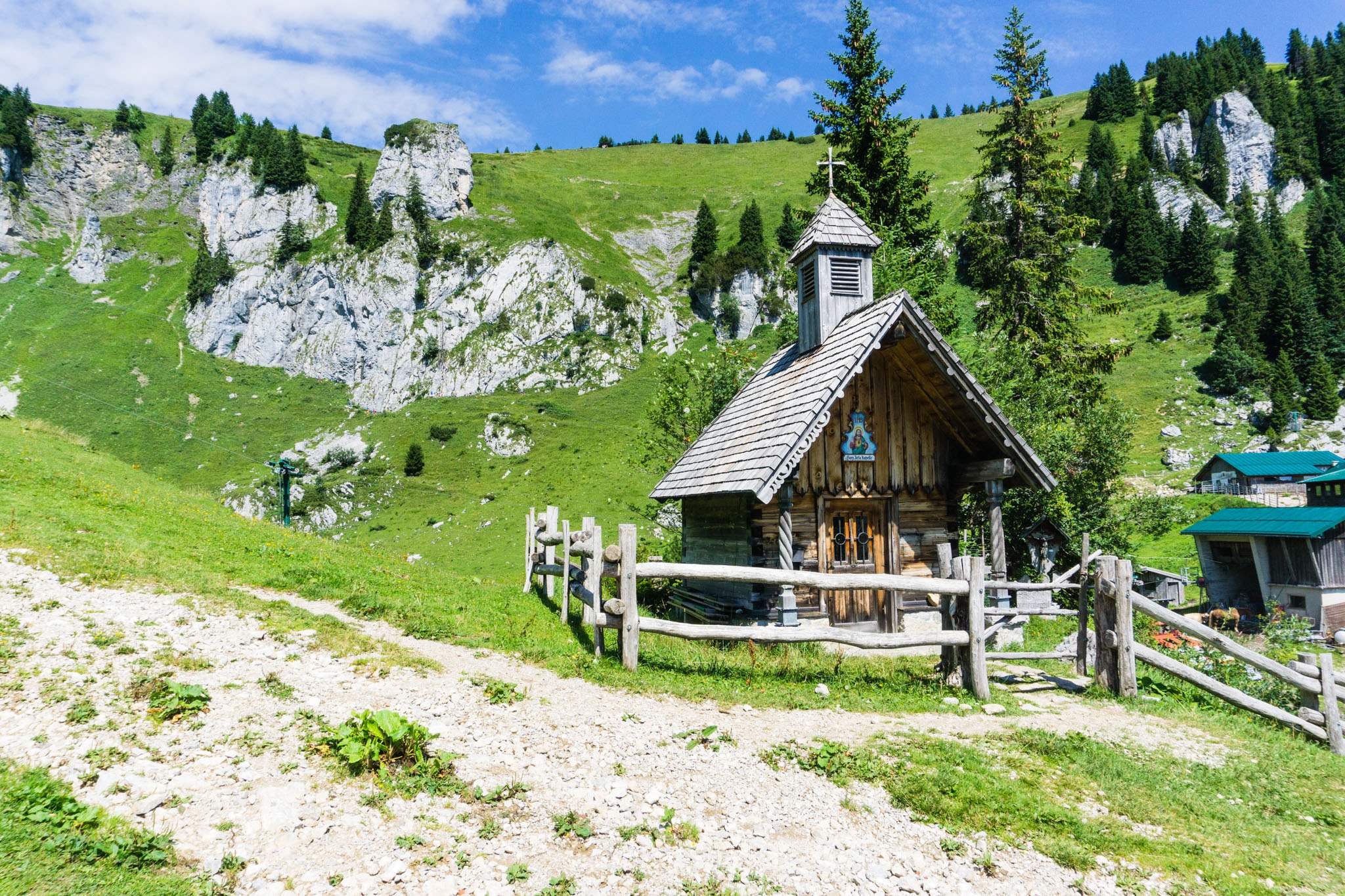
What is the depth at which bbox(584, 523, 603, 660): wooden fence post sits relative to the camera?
10.5 metres

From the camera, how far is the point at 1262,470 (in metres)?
50.1

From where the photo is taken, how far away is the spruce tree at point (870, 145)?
2802 cm

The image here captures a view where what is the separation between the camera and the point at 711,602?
633 inches

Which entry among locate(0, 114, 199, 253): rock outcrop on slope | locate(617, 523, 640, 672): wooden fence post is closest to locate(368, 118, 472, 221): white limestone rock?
locate(0, 114, 199, 253): rock outcrop on slope

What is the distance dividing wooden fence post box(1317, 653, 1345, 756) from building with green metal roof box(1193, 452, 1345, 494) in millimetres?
52407

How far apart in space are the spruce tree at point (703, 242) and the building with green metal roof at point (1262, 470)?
6088cm

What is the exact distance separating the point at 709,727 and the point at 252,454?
214 feet

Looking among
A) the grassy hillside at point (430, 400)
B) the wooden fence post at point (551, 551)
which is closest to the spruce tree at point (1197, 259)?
the grassy hillside at point (430, 400)

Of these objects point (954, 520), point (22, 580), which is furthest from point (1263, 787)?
point (22, 580)

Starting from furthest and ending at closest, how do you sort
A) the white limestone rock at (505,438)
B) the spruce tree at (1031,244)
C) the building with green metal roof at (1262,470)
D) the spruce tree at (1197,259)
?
1. the spruce tree at (1197,259)
2. the white limestone rock at (505,438)
3. the building with green metal roof at (1262,470)
4. the spruce tree at (1031,244)

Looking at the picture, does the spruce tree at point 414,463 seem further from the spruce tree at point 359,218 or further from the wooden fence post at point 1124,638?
the wooden fence post at point 1124,638

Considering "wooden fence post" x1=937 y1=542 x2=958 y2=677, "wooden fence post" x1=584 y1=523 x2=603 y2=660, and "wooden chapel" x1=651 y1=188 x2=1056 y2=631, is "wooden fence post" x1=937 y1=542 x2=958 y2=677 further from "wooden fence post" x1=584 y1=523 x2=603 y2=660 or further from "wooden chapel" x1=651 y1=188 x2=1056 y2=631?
"wooden fence post" x1=584 y1=523 x2=603 y2=660

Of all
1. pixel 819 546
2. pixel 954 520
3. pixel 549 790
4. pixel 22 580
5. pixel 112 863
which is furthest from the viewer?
pixel 954 520

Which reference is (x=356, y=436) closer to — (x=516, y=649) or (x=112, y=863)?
(x=516, y=649)
